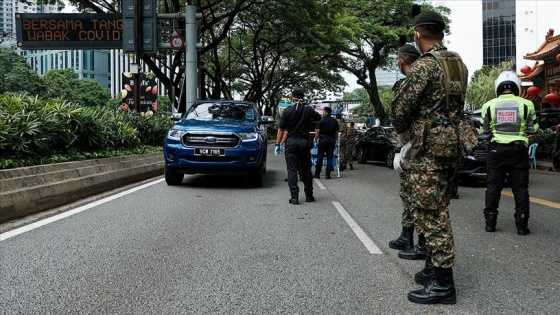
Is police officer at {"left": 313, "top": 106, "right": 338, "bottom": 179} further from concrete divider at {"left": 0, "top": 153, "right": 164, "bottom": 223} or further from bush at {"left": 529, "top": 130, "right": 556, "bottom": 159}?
bush at {"left": 529, "top": 130, "right": 556, "bottom": 159}

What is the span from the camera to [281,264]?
481 centimetres

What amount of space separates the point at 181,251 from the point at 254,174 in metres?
5.47

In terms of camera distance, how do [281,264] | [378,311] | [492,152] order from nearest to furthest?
[378,311] < [281,264] < [492,152]

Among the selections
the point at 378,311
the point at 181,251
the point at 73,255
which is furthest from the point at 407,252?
the point at 73,255

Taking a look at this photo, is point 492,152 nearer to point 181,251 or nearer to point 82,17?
point 181,251

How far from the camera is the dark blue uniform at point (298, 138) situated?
29.1 feet

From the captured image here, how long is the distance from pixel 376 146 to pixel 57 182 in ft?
42.4

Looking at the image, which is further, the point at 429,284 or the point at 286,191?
the point at 286,191

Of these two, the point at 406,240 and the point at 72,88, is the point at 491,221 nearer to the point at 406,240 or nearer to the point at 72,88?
the point at 406,240

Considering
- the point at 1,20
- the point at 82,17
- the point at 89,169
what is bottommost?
the point at 89,169

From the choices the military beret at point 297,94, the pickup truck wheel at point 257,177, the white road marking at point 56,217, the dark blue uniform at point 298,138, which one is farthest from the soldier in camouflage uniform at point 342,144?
the white road marking at point 56,217

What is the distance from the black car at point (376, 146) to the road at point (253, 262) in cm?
946

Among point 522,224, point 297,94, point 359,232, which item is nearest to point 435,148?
point 359,232

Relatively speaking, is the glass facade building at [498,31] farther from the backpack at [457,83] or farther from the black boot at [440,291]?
the black boot at [440,291]
